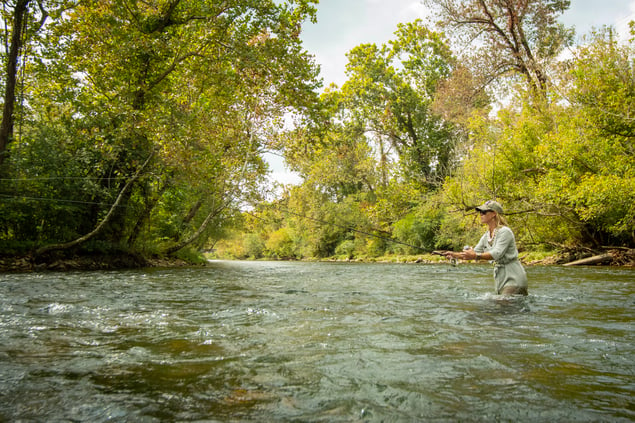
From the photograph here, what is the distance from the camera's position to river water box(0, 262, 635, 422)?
2367 mm

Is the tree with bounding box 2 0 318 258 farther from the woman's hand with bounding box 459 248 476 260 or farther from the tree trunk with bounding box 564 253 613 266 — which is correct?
→ the tree trunk with bounding box 564 253 613 266

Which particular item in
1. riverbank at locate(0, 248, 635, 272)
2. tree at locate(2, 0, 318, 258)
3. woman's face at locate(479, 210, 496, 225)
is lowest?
riverbank at locate(0, 248, 635, 272)

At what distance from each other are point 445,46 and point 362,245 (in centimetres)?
2389

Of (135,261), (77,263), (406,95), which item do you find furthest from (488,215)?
(406,95)

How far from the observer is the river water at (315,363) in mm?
2367

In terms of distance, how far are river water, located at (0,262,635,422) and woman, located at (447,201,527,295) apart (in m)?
0.47

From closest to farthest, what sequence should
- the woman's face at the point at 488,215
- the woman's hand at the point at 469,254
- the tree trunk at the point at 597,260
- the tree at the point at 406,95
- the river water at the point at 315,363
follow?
1. the river water at the point at 315,363
2. the woman's hand at the point at 469,254
3. the woman's face at the point at 488,215
4. the tree trunk at the point at 597,260
5. the tree at the point at 406,95

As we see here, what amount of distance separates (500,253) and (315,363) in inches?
170

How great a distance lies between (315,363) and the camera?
330 cm

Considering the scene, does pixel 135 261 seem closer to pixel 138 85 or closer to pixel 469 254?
pixel 138 85

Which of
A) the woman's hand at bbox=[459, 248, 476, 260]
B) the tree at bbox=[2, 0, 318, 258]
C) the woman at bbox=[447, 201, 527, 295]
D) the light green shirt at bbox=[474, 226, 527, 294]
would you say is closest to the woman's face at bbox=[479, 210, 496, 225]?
the woman at bbox=[447, 201, 527, 295]

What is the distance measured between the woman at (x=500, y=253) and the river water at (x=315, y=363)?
1.54ft

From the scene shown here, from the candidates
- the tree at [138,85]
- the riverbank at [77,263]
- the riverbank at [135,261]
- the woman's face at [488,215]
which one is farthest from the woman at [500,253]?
the riverbank at [77,263]

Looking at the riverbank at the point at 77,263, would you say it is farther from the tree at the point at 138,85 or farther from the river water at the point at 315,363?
the river water at the point at 315,363
